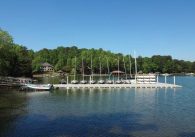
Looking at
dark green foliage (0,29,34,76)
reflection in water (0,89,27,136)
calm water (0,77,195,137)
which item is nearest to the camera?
calm water (0,77,195,137)

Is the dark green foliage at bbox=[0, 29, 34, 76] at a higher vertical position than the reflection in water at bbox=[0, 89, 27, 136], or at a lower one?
higher

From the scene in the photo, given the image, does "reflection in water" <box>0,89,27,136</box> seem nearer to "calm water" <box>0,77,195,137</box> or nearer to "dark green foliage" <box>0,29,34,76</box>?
"calm water" <box>0,77,195,137</box>

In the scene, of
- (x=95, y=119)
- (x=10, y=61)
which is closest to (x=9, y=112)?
(x=95, y=119)

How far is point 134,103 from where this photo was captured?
62750 mm

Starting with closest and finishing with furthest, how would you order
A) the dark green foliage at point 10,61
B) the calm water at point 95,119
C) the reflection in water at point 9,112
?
1. the calm water at point 95,119
2. the reflection in water at point 9,112
3. the dark green foliage at point 10,61

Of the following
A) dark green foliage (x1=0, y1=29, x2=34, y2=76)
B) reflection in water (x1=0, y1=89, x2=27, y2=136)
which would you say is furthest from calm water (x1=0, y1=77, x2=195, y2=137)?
dark green foliage (x1=0, y1=29, x2=34, y2=76)

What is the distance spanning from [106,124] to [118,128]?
2.46m

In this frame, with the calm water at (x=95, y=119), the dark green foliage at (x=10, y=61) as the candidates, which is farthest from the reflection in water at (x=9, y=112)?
the dark green foliage at (x=10, y=61)

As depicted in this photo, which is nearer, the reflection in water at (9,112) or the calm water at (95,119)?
the calm water at (95,119)

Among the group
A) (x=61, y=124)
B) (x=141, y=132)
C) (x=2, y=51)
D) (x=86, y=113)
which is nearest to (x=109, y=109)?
(x=86, y=113)

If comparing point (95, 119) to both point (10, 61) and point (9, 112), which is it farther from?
point (10, 61)

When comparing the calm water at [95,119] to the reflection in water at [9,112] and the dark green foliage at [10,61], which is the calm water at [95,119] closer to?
the reflection in water at [9,112]

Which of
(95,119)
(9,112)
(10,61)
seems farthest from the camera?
(10,61)

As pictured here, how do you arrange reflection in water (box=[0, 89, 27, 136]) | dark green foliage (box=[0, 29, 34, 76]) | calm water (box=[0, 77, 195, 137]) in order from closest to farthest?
1. calm water (box=[0, 77, 195, 137])
2. reflection in water (box=[0, 89, 27, 136])
3. dark green foliage (box=[0, 29, 34, 76])
